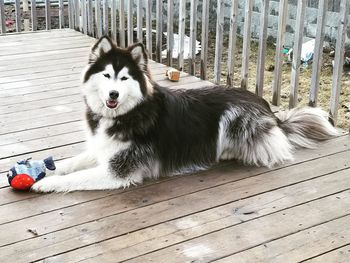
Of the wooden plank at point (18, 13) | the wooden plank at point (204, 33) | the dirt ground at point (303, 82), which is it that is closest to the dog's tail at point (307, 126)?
the dirt ground at point (303, 82)

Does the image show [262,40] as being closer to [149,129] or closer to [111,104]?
[149,129]

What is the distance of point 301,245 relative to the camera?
7.48ft

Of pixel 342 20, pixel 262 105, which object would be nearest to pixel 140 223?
pixel 262 105

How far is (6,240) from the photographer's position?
231 centimetres

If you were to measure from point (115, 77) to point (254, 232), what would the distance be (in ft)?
3.52

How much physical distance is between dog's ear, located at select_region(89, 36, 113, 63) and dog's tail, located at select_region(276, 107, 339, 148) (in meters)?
1.23

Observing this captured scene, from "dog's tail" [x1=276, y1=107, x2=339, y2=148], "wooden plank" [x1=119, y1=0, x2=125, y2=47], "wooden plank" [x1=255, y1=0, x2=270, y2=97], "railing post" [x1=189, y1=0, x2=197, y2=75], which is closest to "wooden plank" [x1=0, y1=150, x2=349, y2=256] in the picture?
"dog's tail" [x1=276, y1=107, x2=339, y2=148]

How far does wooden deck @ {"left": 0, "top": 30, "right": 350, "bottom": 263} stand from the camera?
2.23 m

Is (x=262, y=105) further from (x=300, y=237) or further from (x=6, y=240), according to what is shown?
(x=6, y=240)

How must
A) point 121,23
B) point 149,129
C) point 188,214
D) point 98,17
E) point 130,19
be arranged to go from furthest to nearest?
point 98,17 → point 121,23 → point 130,19 → point 149,129 → point 188,214

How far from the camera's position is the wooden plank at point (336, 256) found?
2.18m

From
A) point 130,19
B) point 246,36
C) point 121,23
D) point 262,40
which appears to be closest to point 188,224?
point 262,40

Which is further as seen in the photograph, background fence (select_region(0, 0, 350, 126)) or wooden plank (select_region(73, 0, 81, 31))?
wooden plank (select_region(73, 0, 81, 31))

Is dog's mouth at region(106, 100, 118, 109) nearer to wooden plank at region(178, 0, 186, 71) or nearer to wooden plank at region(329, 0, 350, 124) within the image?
wooden plank at region(329, 0, 350, 124)
